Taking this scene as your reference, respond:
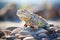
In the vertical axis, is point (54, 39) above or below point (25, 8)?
below

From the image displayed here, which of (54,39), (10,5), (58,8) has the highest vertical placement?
(10,5)

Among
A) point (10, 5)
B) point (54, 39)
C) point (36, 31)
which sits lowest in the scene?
point (54, 39)

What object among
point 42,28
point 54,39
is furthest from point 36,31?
point 54,39

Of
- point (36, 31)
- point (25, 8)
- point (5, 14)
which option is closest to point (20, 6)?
point (25, 8)

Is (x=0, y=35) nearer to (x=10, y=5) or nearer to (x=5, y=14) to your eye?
(x=5, y=14)

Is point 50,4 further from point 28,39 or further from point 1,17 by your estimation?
point 1,17

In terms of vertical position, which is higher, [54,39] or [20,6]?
[20,6]
